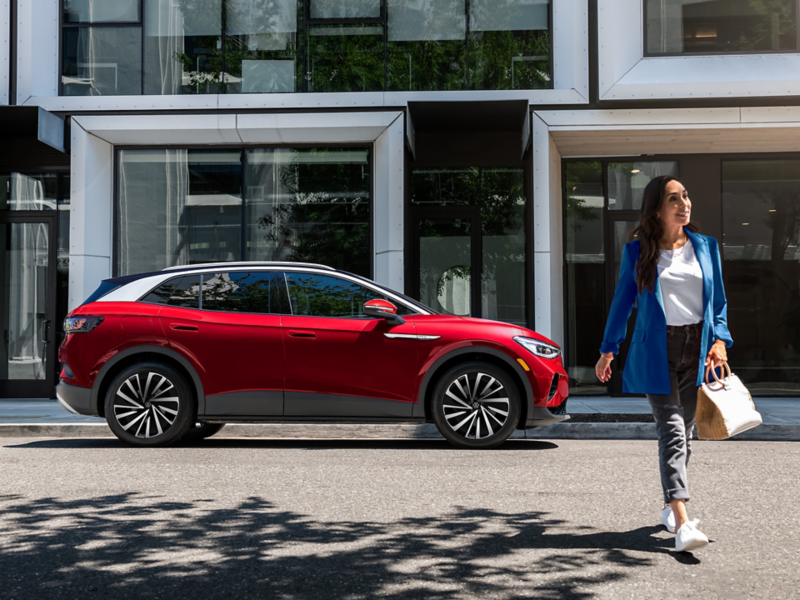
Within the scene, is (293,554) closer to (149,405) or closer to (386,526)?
(386,526)

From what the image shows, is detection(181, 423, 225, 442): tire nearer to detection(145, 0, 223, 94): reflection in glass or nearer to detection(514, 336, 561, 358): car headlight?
detection(514, 336, 561, 358): car headlight

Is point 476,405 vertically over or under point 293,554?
over

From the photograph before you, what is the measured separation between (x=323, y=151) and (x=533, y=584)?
9859mm

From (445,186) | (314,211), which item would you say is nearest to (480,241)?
(445,186)

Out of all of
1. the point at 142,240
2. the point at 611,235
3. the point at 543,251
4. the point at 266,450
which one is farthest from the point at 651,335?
the point at 142,240

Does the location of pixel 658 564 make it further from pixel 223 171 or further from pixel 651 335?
pixel 223 171

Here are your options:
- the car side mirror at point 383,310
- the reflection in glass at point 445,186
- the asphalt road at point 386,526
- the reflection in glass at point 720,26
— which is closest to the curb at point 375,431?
the asphalt road at point 386,526

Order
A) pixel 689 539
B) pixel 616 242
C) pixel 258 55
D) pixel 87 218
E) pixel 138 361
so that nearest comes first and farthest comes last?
1. pixel 689 539
2. pixel 138 361
3. pixel 87 218
4. pixel 258 55
5. pixel 616 242

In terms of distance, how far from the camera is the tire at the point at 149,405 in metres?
8.01

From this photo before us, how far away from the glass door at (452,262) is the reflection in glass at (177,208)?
106 inches

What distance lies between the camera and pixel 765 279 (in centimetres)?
1306

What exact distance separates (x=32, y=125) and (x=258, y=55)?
3263 millimetres

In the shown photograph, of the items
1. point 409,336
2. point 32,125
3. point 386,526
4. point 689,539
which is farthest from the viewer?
point 32,125

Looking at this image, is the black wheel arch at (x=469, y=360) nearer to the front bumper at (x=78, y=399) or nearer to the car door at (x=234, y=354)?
the car door at (x=234, y=354)
